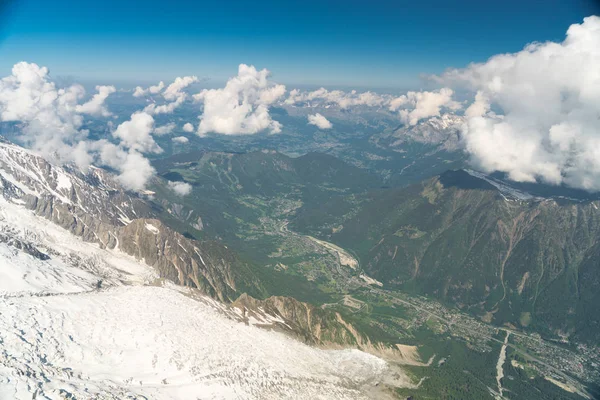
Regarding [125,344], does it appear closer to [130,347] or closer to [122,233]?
[130,347]

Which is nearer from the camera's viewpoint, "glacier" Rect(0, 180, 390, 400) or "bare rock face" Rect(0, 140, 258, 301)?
"glacier" Rect(0, 180, 390, 400)

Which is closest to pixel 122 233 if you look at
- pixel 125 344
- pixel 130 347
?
pixel 125 344

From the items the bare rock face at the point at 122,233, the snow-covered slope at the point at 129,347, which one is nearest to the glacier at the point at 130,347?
the snow-covered slope at the point at 129,347

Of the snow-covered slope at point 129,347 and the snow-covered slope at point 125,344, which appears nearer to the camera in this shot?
the snow-covered slope at point 129,347

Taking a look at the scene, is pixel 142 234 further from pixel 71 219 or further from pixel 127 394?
pixel 127 394

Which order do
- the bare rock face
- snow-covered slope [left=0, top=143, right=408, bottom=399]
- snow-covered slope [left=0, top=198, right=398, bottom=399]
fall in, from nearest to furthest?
snow-covered slope [left=0, top=198, right=398, bottom=399] → snow-covered slope [left=0, top=143, right=408, bottom=399] → the bare rock face

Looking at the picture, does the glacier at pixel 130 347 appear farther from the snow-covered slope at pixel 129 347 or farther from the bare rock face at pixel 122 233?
the bare rock face at pixel 122 233

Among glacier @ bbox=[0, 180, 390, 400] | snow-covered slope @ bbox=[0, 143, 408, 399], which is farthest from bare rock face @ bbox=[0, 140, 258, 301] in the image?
glacier @ bbox=[0, 180, 390, 400]

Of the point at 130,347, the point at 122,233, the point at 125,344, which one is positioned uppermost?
the point at 125,344

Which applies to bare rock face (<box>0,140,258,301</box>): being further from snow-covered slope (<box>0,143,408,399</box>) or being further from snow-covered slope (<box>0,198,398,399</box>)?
snow-covered slope (<box>0,198,398,399</box>)
